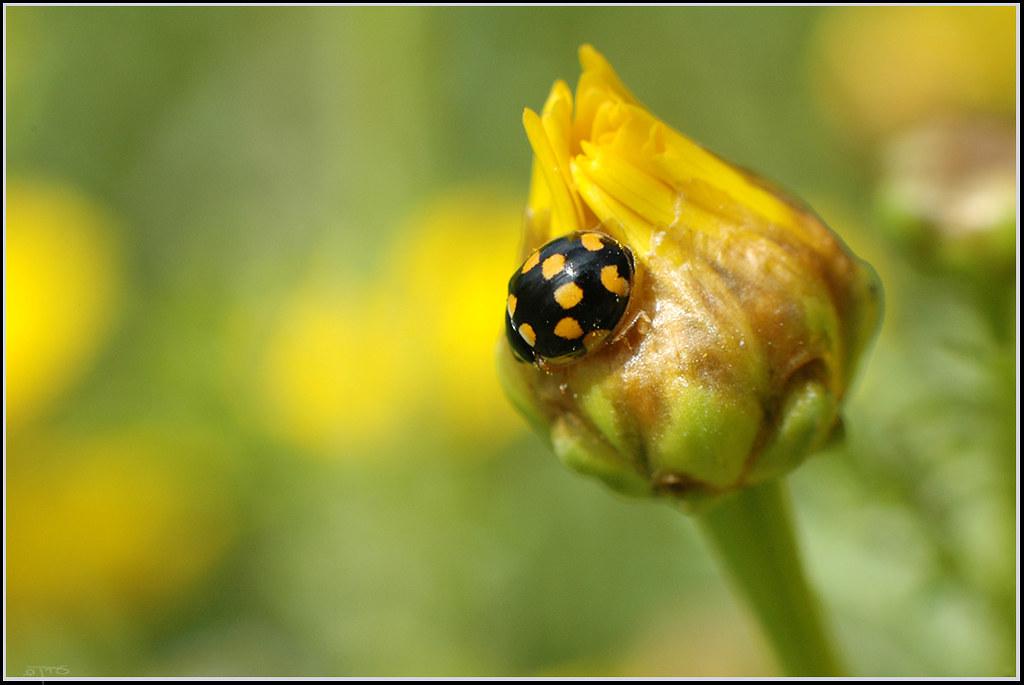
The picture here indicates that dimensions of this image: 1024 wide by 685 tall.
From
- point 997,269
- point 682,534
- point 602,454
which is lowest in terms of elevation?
point 682,534

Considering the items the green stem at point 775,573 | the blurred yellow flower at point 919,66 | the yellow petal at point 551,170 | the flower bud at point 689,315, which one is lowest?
the blurred yellow flower at point 919,66

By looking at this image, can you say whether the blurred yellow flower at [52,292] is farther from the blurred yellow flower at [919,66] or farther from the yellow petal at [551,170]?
the yellow petal at [551,170]

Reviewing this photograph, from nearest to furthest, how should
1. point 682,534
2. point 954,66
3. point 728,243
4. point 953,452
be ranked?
point 728,243, point 953,452, point 682,534, point 954,66

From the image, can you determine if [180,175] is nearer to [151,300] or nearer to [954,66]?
[151,300]

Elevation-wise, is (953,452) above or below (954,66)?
above

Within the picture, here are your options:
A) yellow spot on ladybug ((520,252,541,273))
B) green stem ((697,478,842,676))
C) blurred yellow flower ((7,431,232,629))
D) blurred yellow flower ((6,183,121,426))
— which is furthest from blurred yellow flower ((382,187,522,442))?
yellow spot on ladybug ((520,252,541,273))

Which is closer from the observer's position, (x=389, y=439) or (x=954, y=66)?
(x=389, y=439)

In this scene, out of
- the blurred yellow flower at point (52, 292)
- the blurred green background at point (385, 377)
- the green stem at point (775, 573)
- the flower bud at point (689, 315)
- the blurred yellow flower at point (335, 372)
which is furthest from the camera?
the blurred yellow flower at point (52, 292)

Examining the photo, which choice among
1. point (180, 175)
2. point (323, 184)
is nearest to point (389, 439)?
point (323, 184)

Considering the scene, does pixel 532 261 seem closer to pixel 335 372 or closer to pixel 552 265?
pixel 552 265

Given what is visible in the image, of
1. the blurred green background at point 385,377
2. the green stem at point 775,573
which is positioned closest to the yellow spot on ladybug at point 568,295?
the green stem at point 775,573
